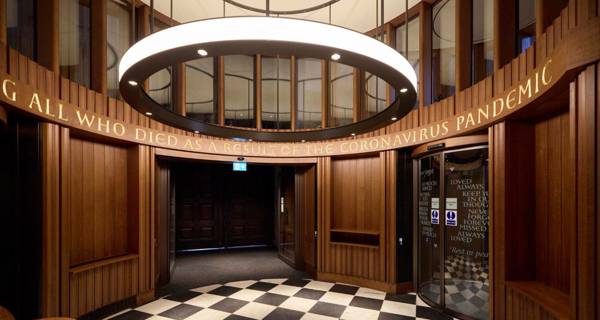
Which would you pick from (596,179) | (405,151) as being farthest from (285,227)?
(596,179)

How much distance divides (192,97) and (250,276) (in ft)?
12.7

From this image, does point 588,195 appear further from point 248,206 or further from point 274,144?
point 248,206

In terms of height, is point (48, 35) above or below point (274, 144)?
above

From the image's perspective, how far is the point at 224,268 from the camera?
7.46 meters

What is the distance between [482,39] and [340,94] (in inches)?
108

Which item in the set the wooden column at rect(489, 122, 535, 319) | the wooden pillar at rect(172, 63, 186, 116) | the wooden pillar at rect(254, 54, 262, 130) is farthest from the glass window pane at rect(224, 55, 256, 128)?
the wooden column at rect(489, 122, 535, 319)

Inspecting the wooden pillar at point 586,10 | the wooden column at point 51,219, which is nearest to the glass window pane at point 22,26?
the wooden column at point 51,219

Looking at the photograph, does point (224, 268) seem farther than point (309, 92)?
Yes

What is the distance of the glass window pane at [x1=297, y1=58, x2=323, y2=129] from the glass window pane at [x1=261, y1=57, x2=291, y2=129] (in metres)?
0.26

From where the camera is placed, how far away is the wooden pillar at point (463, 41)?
14.6ft

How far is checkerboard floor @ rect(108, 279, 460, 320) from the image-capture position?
4605 mm

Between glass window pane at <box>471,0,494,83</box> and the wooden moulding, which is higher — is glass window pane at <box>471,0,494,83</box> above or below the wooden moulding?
above

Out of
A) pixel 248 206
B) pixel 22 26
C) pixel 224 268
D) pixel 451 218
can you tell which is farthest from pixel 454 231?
pixel 248 206

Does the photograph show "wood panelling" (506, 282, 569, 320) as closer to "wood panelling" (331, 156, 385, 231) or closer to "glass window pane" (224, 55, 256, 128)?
"wood panelling" (331, 156, 385, 231)
